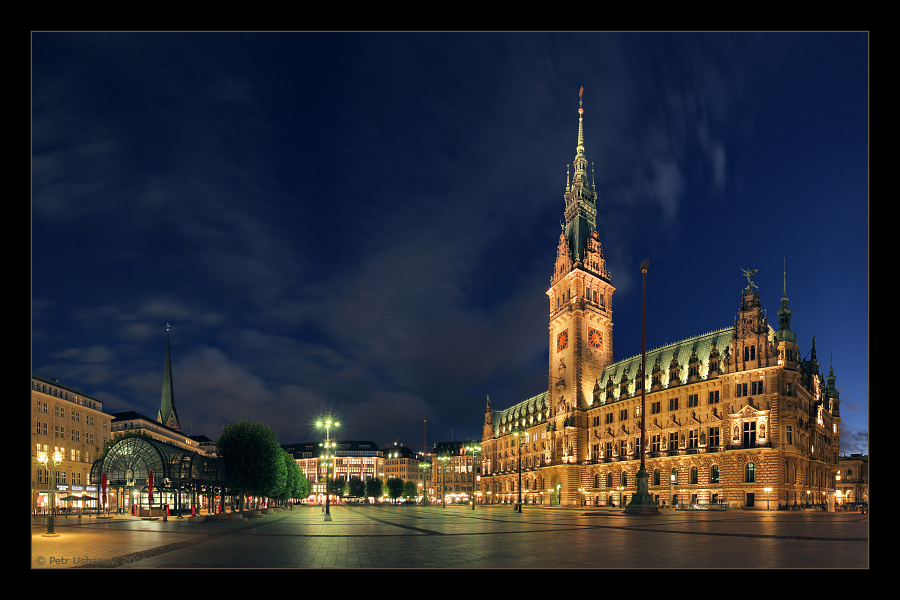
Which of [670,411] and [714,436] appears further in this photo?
[670,411]

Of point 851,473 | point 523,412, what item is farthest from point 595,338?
point 851,473

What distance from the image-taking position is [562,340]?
134 metres

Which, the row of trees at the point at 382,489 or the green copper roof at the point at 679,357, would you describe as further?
the row of trees at the point at 382,489

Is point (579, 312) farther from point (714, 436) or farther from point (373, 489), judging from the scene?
point (373, 489)

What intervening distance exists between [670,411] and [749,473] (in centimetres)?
1866

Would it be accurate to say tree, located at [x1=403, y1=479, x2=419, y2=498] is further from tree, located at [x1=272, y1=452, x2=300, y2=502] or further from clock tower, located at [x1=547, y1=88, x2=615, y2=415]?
tree, located at [x1=272, y1=452, x2=300, y2=502]

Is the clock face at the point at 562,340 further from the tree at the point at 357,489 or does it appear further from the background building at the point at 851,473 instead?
the tree at the point at 357,489

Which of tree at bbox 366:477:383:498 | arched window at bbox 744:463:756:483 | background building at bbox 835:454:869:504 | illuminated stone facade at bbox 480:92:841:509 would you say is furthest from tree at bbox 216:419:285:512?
background building at bbox 835:454:869:504

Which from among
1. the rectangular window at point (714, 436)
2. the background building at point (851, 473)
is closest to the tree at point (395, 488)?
the rectangular window at point (714, 436)

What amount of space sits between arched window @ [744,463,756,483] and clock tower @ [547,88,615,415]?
41.9 m

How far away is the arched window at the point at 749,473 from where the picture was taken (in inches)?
3302
